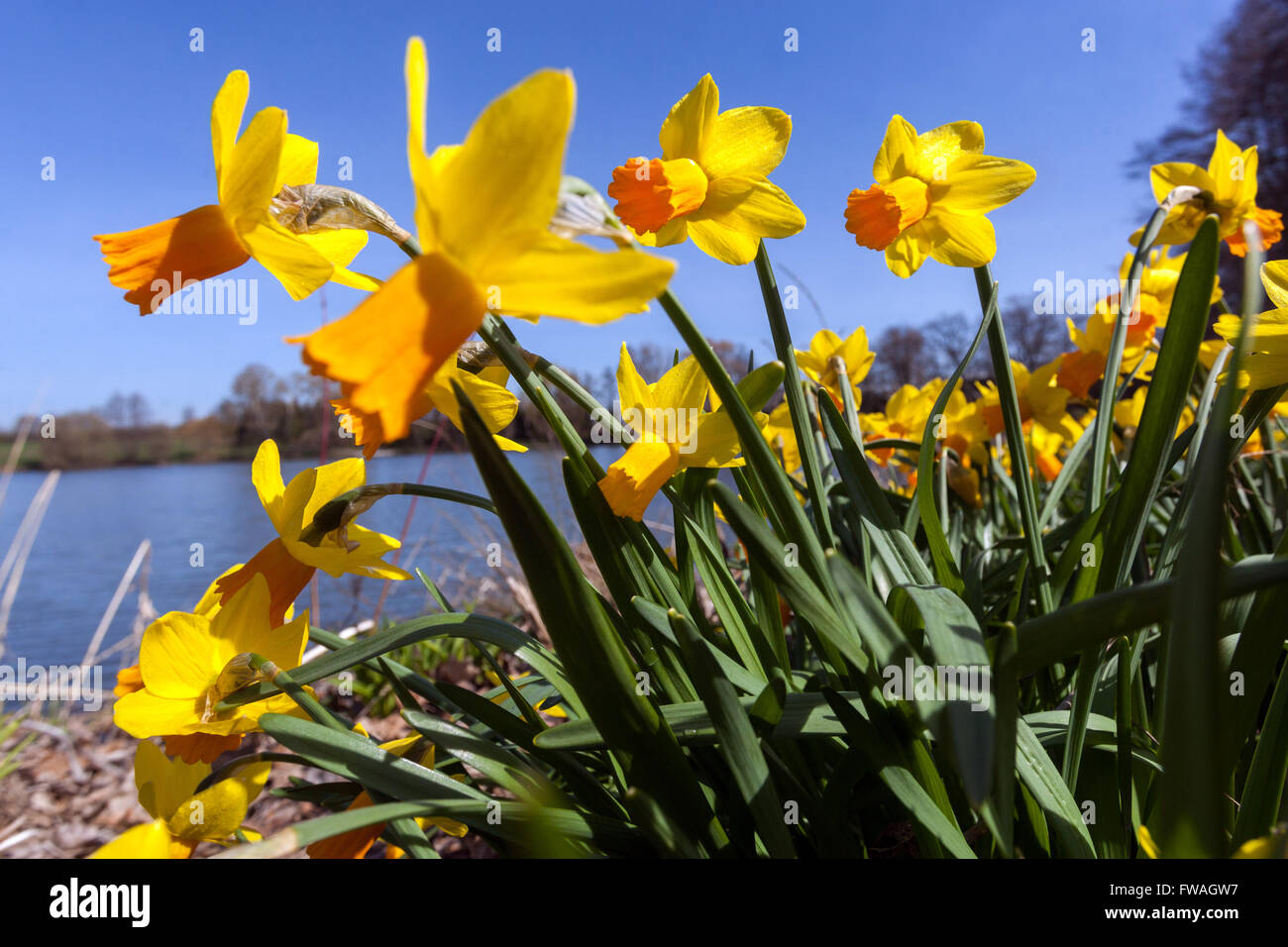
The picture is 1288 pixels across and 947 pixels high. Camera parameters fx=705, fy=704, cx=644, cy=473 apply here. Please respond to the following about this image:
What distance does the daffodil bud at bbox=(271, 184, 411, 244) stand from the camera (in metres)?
0.54

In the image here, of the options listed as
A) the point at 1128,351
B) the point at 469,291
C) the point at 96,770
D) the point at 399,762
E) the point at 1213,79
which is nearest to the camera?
the point at 469,291

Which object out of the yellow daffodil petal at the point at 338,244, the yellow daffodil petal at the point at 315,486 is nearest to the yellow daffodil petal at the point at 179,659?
the yellow daffodil petal at the point at 315,486

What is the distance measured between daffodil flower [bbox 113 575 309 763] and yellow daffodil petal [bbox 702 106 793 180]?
56cm

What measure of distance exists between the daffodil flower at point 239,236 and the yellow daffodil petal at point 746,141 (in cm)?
33

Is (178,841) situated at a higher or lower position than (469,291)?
lower

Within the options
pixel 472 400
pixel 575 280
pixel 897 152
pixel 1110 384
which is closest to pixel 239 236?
pixel 472 400

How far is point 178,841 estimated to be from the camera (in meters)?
0.60

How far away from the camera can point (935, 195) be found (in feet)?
2.49

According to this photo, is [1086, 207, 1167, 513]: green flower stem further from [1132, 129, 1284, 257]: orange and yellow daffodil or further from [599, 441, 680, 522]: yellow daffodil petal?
[599, 441, 680, 522]: yellow daffodil petal

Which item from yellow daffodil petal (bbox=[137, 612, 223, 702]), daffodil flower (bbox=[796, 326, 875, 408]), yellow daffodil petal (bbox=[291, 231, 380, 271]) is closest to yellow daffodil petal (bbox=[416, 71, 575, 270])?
yellow daffodil petal (bbox=[291, 231, 380, 271])

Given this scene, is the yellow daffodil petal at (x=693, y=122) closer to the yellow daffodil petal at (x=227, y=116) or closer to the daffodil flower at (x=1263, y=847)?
the yellow daffodil petal at (x=227, y=116)
